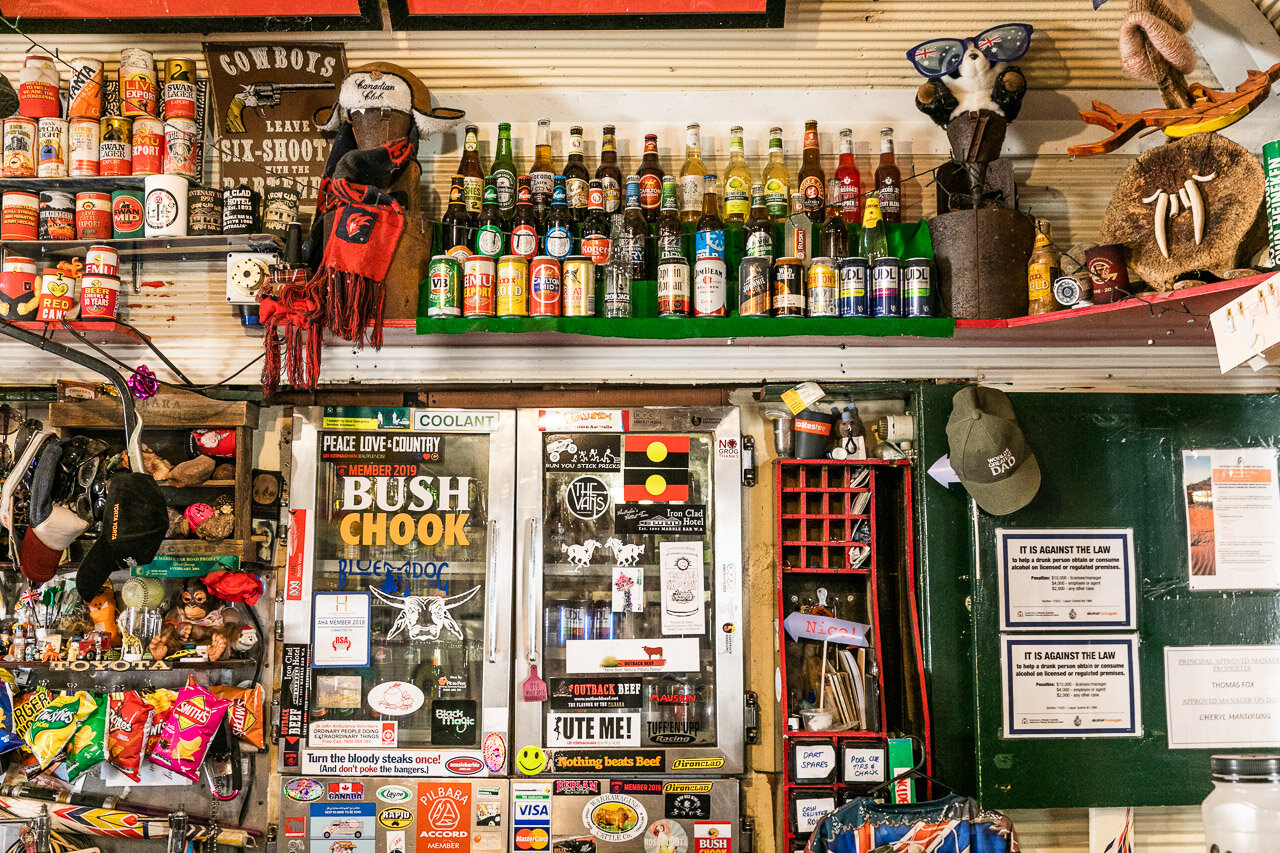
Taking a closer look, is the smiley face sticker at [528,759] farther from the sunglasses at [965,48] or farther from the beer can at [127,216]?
the sunglasses at [965,48]

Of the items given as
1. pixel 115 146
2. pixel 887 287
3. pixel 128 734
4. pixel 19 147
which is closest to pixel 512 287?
pixel 887 287

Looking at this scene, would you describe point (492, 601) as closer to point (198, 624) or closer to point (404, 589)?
point (404, 589)

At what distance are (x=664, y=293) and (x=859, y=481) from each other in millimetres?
957

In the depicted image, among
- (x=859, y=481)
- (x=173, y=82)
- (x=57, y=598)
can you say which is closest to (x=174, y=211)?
(x=173, y=82)

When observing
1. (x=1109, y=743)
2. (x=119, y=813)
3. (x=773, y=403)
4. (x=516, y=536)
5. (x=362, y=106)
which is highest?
(x=362, y=106)

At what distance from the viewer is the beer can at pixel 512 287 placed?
3.16 metres

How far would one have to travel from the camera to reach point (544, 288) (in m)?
3.16

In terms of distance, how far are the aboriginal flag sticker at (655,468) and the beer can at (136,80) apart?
7.10 ft

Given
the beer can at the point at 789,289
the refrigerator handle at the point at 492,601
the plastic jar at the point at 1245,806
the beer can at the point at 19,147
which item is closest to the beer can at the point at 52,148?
the beer can at the point at 19,147

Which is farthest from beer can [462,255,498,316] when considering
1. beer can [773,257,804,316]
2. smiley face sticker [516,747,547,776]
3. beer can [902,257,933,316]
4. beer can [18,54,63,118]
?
beer can [18,54,63,118]

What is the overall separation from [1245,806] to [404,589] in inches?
101

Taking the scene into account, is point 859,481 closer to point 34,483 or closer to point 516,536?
point 516,536

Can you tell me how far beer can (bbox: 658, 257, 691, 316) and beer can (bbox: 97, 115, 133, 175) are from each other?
6.60 ft

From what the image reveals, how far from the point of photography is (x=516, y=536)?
3344 mm
